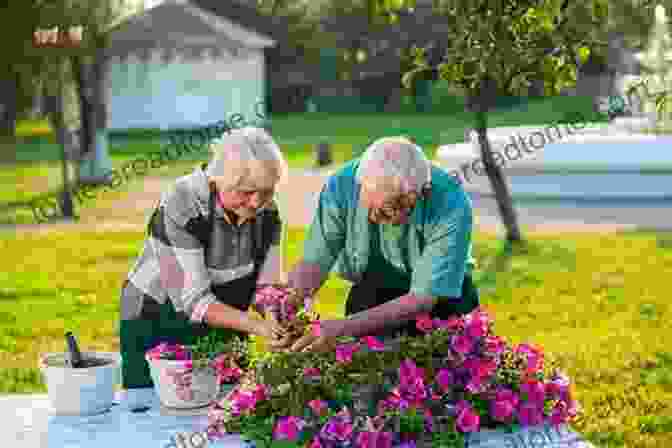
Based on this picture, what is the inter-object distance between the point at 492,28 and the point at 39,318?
4809 millimetres

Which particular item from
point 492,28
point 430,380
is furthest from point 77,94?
point 430,380

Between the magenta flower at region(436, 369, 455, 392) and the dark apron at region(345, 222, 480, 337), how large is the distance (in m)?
0.58

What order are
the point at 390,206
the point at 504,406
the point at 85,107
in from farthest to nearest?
the point at 85,107 → the point at 390,206 → the point at 504,406

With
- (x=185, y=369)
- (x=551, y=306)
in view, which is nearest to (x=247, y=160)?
(x=185, y=369)

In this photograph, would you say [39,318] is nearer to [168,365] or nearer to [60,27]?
[168,365]

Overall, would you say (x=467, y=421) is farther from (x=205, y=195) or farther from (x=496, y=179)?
(x=496, y=179)

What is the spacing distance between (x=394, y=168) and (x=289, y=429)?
0.86 meters

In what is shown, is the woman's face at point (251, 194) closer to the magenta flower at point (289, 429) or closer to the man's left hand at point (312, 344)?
the man's left hand at point (312, 344)

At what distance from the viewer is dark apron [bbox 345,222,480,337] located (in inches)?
159

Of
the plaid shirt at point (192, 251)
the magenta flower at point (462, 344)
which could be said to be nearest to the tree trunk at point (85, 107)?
the plaid shirt at point (192, 251)

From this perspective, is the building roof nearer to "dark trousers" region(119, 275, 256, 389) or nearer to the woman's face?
"dark trousers" region(119, 275, 256, 389)

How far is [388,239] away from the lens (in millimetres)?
3908

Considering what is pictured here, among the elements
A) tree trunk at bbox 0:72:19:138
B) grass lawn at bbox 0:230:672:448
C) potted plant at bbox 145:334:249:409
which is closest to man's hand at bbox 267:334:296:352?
potted plant at bbox 145:334:249:409

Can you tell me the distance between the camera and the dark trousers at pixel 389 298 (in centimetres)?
419
